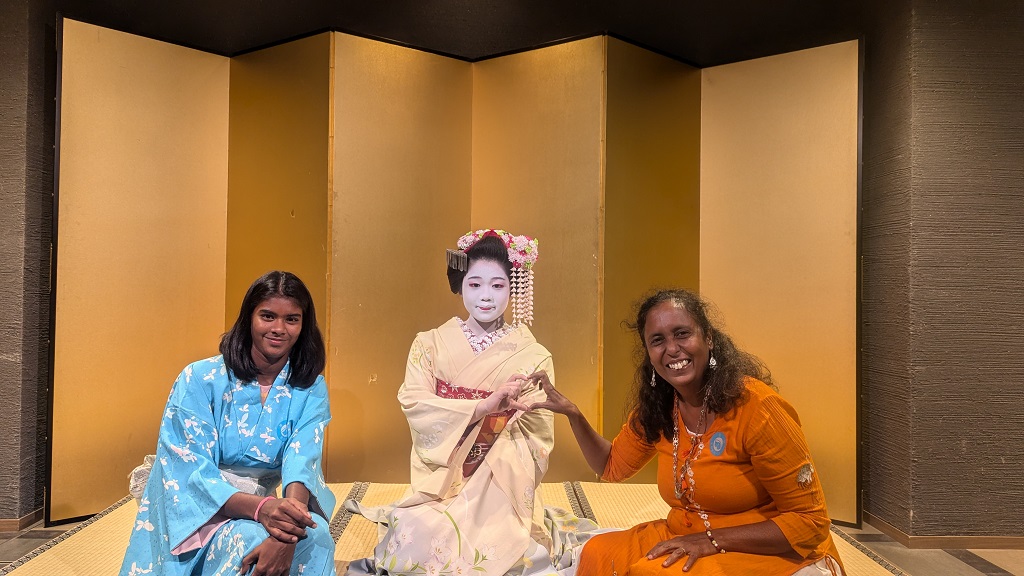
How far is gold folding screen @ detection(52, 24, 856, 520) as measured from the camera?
4199 mm

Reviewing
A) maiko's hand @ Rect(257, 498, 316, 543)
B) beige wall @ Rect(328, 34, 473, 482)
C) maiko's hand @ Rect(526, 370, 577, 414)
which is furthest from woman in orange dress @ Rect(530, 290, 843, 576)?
beige wall @ Rect(328, 34, 473, 482)

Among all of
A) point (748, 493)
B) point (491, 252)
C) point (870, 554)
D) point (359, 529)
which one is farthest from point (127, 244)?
point (870, 554)

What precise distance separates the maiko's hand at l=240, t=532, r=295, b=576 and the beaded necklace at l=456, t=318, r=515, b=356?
1.26 metres

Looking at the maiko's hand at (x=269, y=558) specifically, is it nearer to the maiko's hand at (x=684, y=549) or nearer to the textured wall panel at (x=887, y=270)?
the maiko's hand at (x=684, y=549)

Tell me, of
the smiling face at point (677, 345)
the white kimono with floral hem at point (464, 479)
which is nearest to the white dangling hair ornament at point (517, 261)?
the white kimono with floral hem at point (464, 479)

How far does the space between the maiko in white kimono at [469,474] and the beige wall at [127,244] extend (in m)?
1.70

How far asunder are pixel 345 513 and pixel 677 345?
7.13ft

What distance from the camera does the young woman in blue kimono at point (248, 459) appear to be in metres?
2.33

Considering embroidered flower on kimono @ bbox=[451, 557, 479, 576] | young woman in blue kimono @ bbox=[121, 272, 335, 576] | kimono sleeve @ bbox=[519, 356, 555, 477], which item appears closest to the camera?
young woman in blue kimono @ bbox=[121, 272, 335, 576]

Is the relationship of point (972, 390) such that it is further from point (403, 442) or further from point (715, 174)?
point (403, 442)

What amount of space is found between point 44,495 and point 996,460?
451cm

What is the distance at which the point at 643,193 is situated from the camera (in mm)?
4512

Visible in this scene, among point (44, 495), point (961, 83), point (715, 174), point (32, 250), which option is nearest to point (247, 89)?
point (32, 250)

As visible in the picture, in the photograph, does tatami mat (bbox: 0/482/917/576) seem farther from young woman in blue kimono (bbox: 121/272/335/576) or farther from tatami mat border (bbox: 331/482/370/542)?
young woman in blue kimono (bbox: 121/272/335/576)
